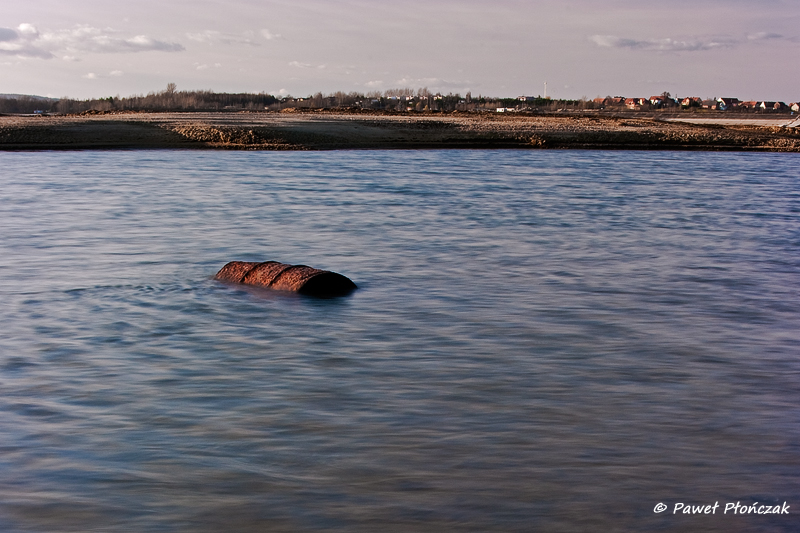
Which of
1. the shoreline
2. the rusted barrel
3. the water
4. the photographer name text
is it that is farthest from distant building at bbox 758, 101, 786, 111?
the photographer name text

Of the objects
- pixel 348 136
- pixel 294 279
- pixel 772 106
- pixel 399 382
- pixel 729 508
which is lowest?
pixel 729 508

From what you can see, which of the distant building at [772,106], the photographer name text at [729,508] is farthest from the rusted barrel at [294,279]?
the distant building at [772,106]

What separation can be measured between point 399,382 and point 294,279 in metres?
3.18

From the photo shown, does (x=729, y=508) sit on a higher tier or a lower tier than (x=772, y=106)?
lower

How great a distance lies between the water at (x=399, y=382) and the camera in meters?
4.63

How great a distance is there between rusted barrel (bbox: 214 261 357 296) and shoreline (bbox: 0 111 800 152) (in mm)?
25563

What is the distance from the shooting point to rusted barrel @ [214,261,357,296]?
950 centimetres

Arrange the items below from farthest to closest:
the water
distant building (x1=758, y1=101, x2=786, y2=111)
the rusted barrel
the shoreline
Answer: distant building (x1=758, y1=101, x2=786, y2=111) < the shoreline < the rusted barrel < the water

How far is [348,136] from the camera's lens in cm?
3869

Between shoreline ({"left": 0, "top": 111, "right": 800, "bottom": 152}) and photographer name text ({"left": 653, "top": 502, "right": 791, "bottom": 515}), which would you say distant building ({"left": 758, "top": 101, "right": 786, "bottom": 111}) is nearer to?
shoreline ({"left": 0, "top": 111, "right": 800, "bottom": 152})

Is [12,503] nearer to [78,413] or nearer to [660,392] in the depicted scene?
[78,413]

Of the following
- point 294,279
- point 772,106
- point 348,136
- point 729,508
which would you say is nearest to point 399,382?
point 729,508

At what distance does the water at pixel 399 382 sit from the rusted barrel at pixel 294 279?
252mm

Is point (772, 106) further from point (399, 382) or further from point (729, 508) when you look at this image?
point (729, 508)
